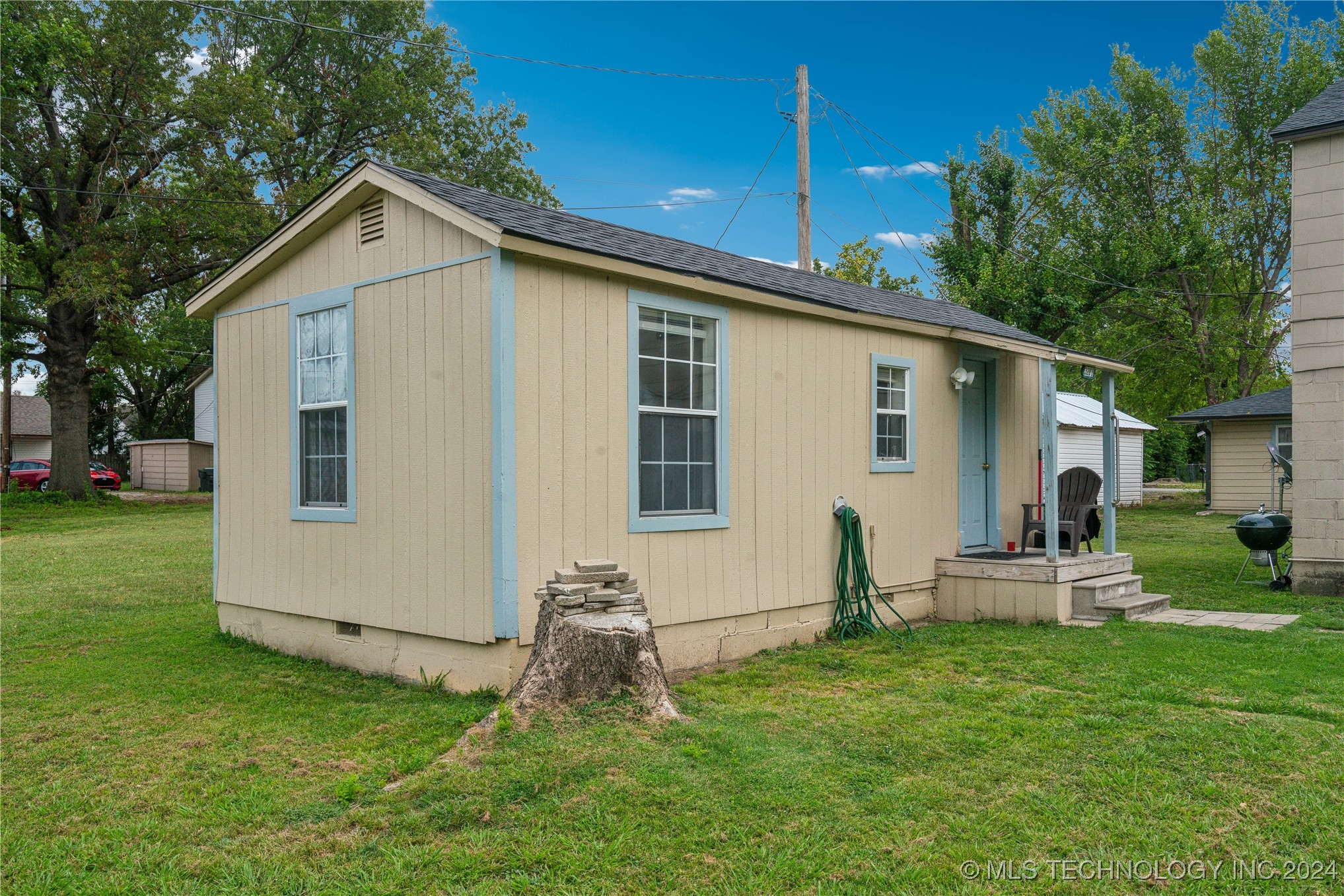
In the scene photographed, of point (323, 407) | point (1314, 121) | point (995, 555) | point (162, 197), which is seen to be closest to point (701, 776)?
point (323, 407)

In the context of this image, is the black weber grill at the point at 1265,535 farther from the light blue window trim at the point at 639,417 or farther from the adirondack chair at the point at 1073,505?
the light blue window trim at the point at 639,417

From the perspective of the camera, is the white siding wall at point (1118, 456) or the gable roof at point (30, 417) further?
the gable roof at point (30, 417)

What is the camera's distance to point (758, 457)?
6562 mm

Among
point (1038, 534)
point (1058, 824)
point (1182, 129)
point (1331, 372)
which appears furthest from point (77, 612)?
point (1182, 129)

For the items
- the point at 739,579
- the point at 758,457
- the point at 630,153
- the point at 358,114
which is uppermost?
the point at 358,114

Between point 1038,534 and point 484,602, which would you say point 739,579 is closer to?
point 484,602

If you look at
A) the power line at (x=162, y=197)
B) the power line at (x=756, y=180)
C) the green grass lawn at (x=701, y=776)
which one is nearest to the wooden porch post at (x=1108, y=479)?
the green grass lawn at (x=701, y=776)

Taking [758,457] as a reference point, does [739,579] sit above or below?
below

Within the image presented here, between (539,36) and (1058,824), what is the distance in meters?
12.6

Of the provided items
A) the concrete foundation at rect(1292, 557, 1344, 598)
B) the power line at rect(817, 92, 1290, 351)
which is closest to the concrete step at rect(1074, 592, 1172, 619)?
the concrete foundation at rect(1292, 557, 1344, 598)

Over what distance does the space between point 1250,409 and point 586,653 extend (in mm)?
18668

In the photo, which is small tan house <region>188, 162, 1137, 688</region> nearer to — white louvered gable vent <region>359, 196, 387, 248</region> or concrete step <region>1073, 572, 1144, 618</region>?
white louvered gable vent <region>359, 196, 387, 248</region>

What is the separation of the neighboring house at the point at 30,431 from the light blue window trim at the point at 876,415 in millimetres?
36079

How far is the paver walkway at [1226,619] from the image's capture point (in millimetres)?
7293
